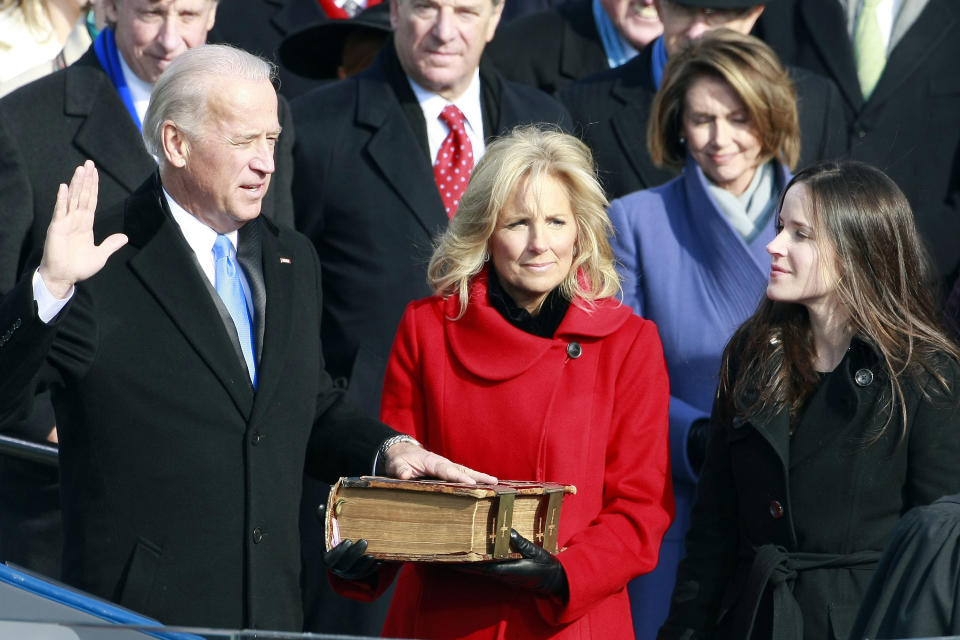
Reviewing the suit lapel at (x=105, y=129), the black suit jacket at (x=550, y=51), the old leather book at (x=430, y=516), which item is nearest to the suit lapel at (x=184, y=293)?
the old leather book at (x=430, y=516)

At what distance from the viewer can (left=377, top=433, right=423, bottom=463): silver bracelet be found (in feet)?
13.0

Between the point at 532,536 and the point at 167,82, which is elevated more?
the point at 167,82

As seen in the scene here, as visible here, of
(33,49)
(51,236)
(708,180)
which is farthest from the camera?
(33,49)

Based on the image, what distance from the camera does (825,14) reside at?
6.51 metres

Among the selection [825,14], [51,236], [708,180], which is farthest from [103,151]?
[825,14]

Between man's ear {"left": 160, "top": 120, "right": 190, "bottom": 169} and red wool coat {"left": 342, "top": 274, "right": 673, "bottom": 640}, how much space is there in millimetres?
778

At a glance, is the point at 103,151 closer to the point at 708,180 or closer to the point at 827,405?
the point at 708,180

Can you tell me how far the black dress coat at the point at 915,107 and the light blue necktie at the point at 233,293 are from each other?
2886 mm

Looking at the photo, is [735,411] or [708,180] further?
[708,180]

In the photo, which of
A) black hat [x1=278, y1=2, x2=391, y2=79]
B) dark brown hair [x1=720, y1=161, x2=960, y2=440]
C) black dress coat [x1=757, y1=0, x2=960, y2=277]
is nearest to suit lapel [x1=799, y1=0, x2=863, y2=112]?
black dress coat [x1=757, y1=0, x2=960, y2=277]

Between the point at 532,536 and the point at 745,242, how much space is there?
1735 mm

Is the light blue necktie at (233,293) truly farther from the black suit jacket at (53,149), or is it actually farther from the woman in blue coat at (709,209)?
the woman in blue coat at (709,209)

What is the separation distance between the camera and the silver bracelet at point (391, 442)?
155 inches

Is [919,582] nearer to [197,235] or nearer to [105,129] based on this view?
[197,235]
